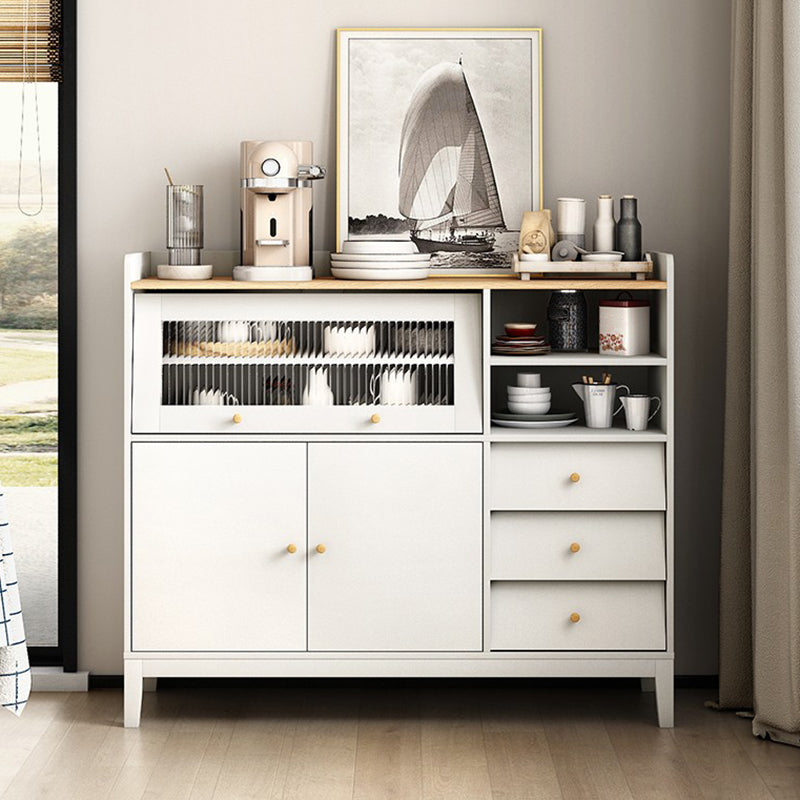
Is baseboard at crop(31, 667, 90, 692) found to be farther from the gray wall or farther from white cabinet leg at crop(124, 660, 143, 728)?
the gray wall

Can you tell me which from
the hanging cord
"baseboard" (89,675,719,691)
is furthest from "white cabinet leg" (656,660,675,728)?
the hanging cord

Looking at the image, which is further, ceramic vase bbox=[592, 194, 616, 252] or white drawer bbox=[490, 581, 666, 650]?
ceramic vase bbox=[592, 194, 616, 252]

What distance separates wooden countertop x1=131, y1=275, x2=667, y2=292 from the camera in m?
3.05

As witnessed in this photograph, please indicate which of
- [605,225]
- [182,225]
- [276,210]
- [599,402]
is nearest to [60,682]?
[182,225]

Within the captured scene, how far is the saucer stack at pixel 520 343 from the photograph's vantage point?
10.3 ft

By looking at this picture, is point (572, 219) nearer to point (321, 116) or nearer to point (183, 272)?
point (321, 116)

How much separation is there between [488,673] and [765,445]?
0.90 metres

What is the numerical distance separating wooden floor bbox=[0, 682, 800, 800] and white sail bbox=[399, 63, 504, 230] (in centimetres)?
133

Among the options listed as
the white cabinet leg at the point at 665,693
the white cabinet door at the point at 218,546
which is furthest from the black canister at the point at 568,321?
→ the white cabinet leg at the point at 665,693

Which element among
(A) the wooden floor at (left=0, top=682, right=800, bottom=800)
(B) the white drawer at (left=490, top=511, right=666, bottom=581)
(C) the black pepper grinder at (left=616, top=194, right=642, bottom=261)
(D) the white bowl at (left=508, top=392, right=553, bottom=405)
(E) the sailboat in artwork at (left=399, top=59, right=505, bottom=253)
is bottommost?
(A) the wooden floor at (left=0, top=682, right=800, bottom=800)

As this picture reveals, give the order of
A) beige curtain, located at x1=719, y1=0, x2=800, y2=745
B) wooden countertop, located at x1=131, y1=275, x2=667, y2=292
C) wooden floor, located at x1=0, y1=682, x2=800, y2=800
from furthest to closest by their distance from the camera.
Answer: wooden countertop, located at x1=131, y1=275, x2=667, y2=292 < beige curtain, located at x1=719, y1=0, x2=800, y2=745 < wooden floor, located at x1=0, y1=682, x2=800, y2=800

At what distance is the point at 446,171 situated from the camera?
342cm

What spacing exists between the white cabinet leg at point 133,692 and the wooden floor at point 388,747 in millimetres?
38

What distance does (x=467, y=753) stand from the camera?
3010 millimetres
